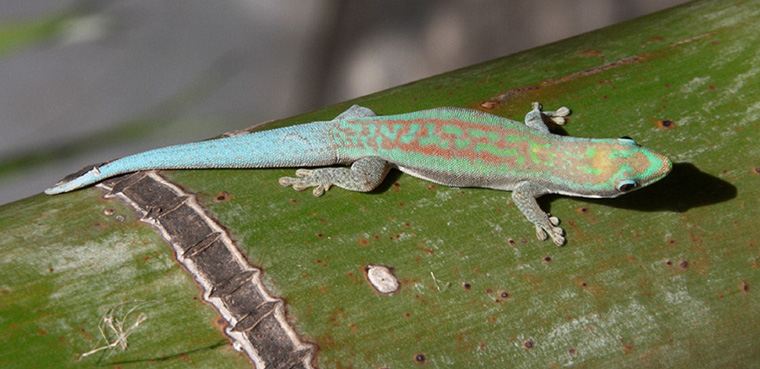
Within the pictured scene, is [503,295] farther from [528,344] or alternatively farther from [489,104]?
[489,104]

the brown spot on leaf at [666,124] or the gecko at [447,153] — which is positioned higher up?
the gecko at [447,153]

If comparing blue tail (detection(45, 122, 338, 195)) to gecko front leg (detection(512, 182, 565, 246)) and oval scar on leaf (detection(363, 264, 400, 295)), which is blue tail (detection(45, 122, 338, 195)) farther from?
gecko front leg (detection(512, 182, 565, 246))

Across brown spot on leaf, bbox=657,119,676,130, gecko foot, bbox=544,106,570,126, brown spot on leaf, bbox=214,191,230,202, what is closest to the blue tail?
brown spot on leaf, bbox=214,191,230,202

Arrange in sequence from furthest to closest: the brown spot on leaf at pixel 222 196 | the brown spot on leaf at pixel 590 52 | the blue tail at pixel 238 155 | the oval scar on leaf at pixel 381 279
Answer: the brown spot on leaf at pixel 590 52 → the blue tail at pixel 238 155 → the brown spot on leaf at pixel 222 196 → the oval scar on leaf at pixel 381 279

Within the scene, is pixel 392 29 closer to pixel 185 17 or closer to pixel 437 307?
pixel 185 17

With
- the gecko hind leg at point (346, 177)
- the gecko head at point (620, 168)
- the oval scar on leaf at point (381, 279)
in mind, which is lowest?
the gecko head at point (620, 168)

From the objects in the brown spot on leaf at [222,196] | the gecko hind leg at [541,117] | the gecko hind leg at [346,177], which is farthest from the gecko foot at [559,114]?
the brown spot on leaf at [222,196]

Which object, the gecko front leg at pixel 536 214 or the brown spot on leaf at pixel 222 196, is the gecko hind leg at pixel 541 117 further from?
the brown spot on leaf at pixel 222 196

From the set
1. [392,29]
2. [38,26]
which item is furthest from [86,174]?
[392,29]
